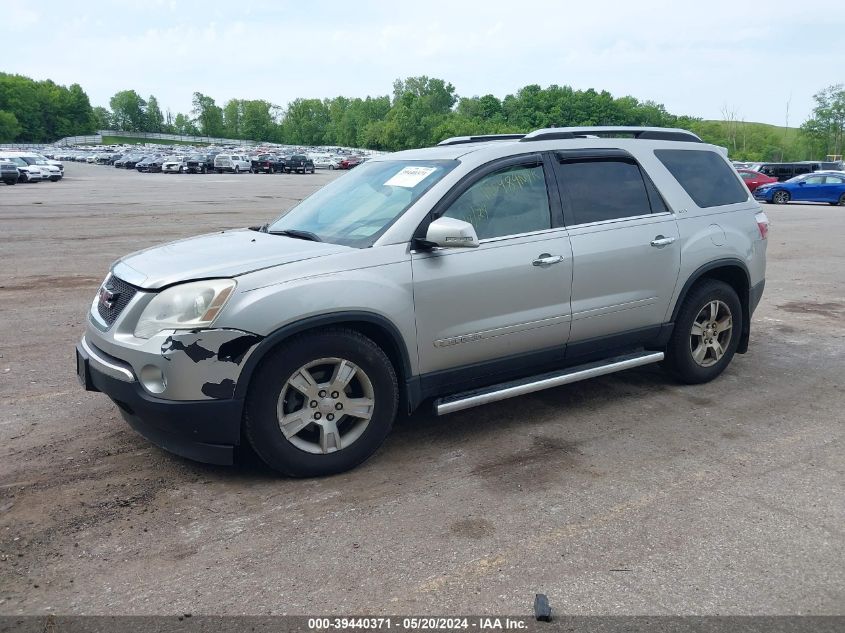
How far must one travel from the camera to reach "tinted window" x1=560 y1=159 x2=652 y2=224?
201 inches

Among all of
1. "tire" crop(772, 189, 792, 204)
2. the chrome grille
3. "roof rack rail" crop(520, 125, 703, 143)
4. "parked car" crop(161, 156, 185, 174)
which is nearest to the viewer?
the chrome grille

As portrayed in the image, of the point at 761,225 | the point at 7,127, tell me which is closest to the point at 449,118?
the point at 7,127

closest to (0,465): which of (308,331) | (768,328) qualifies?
(308,331)

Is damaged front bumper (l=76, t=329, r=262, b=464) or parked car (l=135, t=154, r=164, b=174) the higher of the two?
parked car (l=135, t=154, r=164, b=174)

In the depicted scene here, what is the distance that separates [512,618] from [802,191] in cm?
3299

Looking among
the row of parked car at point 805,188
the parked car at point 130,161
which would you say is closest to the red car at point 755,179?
the row of parked car at point 805,188

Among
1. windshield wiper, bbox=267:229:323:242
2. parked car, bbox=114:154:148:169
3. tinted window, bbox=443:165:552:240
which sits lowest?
windshield wiper, bbox=267:229:323:242

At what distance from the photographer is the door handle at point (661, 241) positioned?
532 cm

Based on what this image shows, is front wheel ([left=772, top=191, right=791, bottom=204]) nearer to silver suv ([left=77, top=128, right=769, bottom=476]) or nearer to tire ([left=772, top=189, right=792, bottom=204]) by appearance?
tire ([left=772, top=189, right=792, bottom=204])

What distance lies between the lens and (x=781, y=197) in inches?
1257

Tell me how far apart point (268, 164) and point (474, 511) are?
63112mm

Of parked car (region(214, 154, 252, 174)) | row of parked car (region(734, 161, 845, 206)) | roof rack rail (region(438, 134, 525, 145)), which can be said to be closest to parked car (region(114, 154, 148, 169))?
parked car (region(214, 154, 252, 174))

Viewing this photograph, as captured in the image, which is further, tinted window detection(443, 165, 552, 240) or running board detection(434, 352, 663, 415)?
tinted window detection(443, 165, 552, 240)

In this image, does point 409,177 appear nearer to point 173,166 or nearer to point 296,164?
point 296,164
